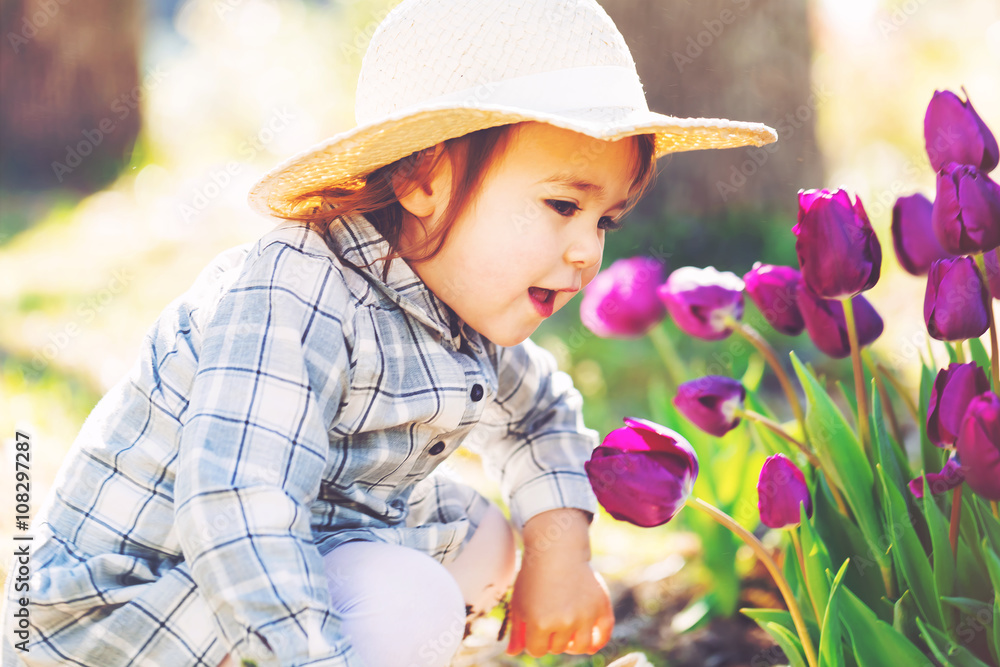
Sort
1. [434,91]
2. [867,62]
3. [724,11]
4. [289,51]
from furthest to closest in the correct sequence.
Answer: [289,51]
[867,62]
[724,11]
[434,91]

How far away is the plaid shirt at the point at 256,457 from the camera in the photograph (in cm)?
95

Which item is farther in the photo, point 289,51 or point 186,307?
point 289,51

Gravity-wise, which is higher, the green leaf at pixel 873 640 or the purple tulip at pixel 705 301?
the purple tulip at pixel 705 301

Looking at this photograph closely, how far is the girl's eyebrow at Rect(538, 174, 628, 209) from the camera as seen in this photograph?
3.60 feet

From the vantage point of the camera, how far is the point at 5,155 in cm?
481

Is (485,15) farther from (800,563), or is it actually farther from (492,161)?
(800,563)

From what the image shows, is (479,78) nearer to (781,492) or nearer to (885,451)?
(781,492)

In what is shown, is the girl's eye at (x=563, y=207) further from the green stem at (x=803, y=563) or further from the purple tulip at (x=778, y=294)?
the green stem at (x=803, y=563)

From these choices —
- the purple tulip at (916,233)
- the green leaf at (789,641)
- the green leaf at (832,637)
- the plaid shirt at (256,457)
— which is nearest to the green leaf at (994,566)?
the green leaf at (832,637)

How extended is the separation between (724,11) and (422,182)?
2536 mm

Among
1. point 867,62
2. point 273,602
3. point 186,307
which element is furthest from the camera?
point 867,62

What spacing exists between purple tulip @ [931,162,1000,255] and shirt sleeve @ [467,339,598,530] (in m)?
0.66

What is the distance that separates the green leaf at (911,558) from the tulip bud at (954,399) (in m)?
0.11

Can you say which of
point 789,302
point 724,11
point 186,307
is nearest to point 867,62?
point 724,11
